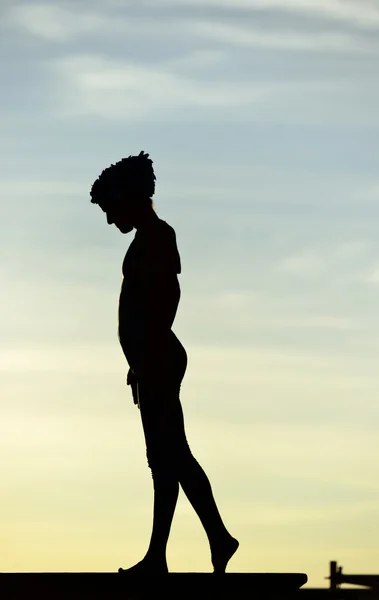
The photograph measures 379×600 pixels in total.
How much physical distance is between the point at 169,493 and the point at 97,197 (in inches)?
119

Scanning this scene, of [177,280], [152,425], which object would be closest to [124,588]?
[152,425]

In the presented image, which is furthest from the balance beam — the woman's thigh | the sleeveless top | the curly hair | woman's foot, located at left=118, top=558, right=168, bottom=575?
the curly hair

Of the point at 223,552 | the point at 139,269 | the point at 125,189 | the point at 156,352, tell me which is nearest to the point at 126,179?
the point at 125,189

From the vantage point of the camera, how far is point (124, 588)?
16.5 meters

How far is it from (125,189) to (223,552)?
12.1 feet

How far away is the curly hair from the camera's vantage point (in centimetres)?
1756

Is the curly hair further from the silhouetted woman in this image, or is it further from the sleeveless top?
the sleeveless top

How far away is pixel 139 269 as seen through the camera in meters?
17.4

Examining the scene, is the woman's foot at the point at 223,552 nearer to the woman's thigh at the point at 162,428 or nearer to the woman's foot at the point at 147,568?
the woman's foot at the point at 147,568

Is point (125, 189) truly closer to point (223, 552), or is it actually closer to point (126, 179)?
point (126, 179)

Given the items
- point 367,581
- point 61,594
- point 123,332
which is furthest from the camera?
point 367,581

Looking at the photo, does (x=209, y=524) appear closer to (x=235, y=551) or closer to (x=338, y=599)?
(x=235, y=551)

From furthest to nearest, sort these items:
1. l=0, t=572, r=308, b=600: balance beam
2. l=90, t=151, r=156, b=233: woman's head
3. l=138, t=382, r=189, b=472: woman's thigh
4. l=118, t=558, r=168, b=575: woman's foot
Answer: l=90, t=151, r=156, b=233: woman's head, l=138, t=382, r=189, b=472: woman's thigh, l=118, t=558, r=168, b=575: woman's foot, l=0, t=572, r=308, b=600: balance beam

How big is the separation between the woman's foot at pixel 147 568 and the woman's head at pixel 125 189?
3301 millimetres
